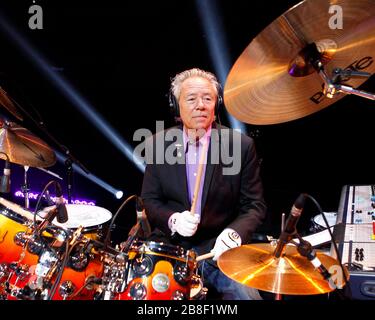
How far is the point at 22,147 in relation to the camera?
298 cm

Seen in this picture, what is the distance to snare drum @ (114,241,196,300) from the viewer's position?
62.8 inches

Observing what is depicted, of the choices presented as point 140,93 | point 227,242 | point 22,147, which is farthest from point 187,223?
point 140,93

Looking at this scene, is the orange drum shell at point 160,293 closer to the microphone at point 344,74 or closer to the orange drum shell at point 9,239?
the orange drum shell at point 9,239

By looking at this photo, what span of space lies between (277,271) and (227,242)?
499mm

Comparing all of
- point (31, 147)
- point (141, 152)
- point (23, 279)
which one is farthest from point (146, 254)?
point (141, 152)

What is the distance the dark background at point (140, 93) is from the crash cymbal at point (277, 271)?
2.68 metres

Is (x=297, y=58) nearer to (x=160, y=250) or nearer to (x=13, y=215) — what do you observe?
(x=160, y=250)

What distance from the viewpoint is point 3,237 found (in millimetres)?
2121

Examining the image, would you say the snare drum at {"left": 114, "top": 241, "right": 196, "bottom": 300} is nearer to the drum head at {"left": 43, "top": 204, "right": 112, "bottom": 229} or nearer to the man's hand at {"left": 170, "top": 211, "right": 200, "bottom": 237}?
the man's hand at {"left": 170, "top": 211, "right": 200, "bottom": 237}

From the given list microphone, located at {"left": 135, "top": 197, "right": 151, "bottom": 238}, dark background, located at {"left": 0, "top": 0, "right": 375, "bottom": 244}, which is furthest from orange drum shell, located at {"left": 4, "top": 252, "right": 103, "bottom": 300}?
dark background, located at {"left": 0, "top": 0, "right": 375, "bottom": 244}

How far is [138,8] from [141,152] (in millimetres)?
1781

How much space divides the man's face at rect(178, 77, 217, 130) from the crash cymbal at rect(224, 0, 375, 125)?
0.37 m

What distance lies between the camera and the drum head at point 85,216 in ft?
8.53

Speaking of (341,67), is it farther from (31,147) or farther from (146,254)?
(31,147)
